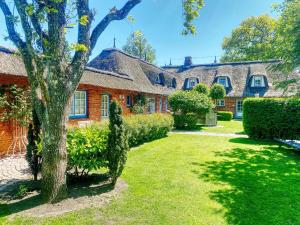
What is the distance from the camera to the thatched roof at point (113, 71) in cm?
869

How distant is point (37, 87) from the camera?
176 inches

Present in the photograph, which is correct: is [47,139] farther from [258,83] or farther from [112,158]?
[258,83]

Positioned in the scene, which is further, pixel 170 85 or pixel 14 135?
pixel 170 85

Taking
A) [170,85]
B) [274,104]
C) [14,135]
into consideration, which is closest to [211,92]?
[170,85]

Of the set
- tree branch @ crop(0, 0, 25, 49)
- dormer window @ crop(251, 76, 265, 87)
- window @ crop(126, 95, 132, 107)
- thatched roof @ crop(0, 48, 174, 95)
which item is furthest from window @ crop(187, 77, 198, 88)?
tree branch @ crop(0, 0, 25, 49)

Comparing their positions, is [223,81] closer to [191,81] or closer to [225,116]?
[191,81]

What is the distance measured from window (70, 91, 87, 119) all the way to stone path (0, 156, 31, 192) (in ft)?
14.3

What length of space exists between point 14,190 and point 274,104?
13.7 meters

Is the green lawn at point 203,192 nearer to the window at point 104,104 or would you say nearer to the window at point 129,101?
the window at point 104,104

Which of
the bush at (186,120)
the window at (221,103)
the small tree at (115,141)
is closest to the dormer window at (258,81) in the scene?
the window at (221,103)

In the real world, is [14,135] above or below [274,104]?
below

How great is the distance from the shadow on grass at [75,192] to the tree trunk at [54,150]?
0.98 feet

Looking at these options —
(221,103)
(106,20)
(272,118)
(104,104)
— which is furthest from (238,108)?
(106,20)

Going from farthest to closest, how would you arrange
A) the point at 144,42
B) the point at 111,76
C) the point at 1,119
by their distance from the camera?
the point at 144,42 → the point at 111,76 → the point at 1,119
